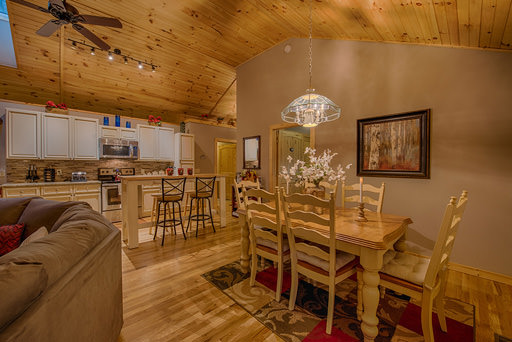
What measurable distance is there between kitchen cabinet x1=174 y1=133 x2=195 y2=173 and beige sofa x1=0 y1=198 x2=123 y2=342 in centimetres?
441

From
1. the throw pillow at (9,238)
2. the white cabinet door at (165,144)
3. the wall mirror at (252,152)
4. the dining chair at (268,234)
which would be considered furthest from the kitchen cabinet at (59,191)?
the dining chair at (268,234)

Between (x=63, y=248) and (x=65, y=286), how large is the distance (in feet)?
0.58

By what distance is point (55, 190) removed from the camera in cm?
410

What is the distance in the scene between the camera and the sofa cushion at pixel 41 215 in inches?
66.9

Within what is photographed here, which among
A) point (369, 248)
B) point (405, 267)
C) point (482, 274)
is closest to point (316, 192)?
point (369, 248)

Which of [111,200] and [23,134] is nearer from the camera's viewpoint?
[23,134]

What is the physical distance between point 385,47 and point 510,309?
315 centimetres

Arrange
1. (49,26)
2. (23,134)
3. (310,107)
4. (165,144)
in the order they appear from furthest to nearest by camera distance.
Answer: (165,144) → (23,134) → (49,26) → (310,107)

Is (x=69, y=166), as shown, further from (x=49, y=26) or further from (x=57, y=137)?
(x=49, y=26)

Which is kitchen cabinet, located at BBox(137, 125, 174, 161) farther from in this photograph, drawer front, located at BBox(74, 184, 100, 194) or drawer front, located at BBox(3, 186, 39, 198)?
drawer front, located at BBox(3, 186, 39, 198)

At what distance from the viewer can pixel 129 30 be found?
12.6 feet

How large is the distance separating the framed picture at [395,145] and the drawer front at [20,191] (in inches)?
217

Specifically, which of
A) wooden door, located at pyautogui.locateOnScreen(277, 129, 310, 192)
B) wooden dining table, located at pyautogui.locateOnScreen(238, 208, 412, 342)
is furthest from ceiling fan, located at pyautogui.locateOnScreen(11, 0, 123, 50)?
wooden door, located at pyautogui.locateOnScreen(277, 129, 310, 192)

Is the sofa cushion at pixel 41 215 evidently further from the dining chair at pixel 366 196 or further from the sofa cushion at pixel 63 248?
the dining chair at pixel 366 196
